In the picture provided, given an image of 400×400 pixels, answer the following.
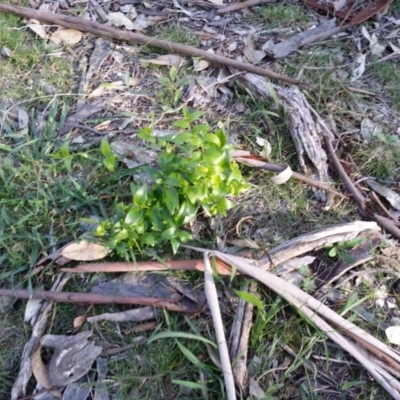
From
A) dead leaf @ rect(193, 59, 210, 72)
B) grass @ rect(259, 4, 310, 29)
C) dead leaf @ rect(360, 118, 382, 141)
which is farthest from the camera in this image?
grass @ rect(259, 4, 310, 29)

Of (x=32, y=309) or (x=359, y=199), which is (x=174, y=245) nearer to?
(x=32, y=309)

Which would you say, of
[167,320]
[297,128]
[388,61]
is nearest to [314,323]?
[167,320]

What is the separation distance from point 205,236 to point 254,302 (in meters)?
0.40

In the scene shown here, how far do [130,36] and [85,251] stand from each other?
1.30m

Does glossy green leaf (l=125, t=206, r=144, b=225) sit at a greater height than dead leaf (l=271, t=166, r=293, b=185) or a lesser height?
lesser

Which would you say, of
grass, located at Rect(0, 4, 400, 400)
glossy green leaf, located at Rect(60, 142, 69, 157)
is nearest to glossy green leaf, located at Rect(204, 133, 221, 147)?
grass, located at Rect(0, 4, 400, 400)

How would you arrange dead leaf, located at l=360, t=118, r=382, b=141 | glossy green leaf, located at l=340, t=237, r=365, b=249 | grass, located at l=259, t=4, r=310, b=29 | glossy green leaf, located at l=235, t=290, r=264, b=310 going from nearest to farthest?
glossy green leaf, located at l=235, t=290, r=264, b=310 < glossy green leaf, located at l=340, t=237, r=365, b=249 < dead leaf, located at l=360, t=118, r=382, b=141 < grass, located at l=259, t=4, r=310, b=29

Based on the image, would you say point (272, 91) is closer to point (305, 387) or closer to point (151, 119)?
point (151, 119)

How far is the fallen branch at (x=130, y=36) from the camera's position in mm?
2793

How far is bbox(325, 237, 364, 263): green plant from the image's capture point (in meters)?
2.21

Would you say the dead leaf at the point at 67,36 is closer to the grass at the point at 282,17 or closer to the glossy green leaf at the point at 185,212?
the grass at the point at 282,17

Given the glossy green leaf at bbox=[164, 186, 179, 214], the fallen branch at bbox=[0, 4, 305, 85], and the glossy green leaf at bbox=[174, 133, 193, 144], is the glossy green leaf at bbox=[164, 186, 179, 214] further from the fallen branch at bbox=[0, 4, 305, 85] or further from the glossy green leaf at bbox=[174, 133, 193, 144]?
the fallen branch at bbox=[0, 4, 305, 85]

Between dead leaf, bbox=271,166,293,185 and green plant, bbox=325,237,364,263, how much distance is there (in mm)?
337

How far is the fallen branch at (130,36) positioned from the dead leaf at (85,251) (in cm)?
118
